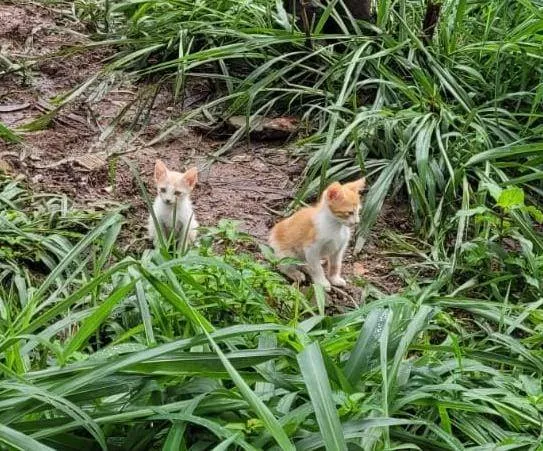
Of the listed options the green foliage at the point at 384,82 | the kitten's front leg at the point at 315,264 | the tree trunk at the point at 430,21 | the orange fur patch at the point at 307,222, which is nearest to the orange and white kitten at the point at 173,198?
the orange fur patch at the point at 307,222

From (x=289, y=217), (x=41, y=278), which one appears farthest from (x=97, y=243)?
(x=289, y=217)

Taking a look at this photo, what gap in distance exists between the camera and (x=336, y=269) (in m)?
4.57

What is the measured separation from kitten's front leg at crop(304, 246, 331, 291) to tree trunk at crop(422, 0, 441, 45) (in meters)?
2.17

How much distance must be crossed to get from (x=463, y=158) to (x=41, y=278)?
249cm

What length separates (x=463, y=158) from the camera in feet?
17.3

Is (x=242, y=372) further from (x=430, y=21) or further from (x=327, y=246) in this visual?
(x=430, y=21)

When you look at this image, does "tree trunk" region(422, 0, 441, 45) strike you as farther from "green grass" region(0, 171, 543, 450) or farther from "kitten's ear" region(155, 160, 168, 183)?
"green grass" region(0, 171, 543, 450)

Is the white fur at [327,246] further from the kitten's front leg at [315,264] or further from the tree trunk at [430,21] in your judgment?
the tree trunk at [430,21]

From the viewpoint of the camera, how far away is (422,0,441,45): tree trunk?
5.96m

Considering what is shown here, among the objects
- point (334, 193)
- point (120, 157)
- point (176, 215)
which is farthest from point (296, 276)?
point (120, 157)

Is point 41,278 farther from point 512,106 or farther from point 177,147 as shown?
point 512,106

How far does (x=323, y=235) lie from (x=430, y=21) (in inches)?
87.7

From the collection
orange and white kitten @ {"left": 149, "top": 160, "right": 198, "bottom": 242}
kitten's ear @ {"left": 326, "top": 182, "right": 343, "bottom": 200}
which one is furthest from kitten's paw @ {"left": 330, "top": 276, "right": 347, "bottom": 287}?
orange and white kitten @ {"left": 149, "top": 160, "right": 198, "bottom": 242}

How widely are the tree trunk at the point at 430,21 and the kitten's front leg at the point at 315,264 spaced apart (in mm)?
2167
